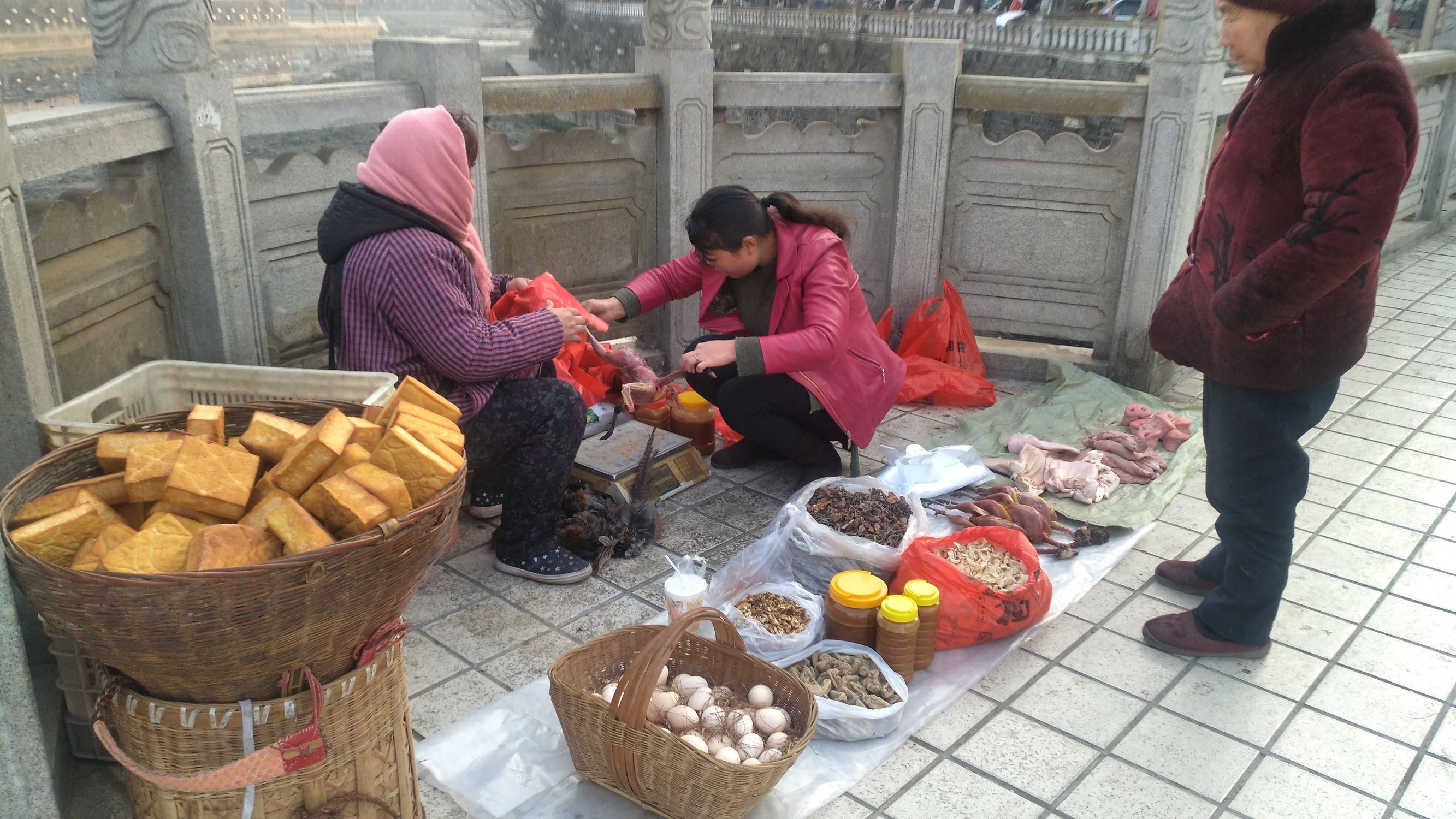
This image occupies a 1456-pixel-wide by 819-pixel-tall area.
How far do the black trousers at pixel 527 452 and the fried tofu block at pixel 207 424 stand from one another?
1.15 m

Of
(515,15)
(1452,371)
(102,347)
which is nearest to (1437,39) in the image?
(1452,371)

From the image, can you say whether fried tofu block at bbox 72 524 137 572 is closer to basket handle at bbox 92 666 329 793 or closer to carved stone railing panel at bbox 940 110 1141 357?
basket handle at bbox 92 666 329 793

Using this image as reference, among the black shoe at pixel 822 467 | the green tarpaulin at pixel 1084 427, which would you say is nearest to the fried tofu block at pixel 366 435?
the black shoe at pixel 822 467

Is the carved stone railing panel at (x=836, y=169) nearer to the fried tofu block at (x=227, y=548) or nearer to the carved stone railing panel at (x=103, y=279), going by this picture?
the carved stone railing panel at (x=103, y=279)

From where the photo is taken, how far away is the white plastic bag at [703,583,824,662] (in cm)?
288

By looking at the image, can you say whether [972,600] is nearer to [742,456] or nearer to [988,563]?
[988,563]

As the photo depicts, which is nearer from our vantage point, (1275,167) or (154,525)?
(154,525)

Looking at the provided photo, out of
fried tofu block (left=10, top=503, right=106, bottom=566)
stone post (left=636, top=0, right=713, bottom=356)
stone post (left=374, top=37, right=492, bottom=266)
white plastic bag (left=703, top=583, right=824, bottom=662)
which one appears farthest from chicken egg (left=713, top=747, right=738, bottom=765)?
stone post (left=636, top=0, right=713, bottom=356)

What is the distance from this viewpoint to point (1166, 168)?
5016 mm

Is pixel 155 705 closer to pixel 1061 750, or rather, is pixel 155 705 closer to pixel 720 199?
pixel 1061 750

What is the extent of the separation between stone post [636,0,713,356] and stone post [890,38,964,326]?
3.41 feet

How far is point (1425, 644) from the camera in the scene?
10.4ft

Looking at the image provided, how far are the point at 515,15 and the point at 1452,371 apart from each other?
21078mm

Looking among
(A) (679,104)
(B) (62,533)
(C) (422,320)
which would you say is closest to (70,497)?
(B) (62,533)
